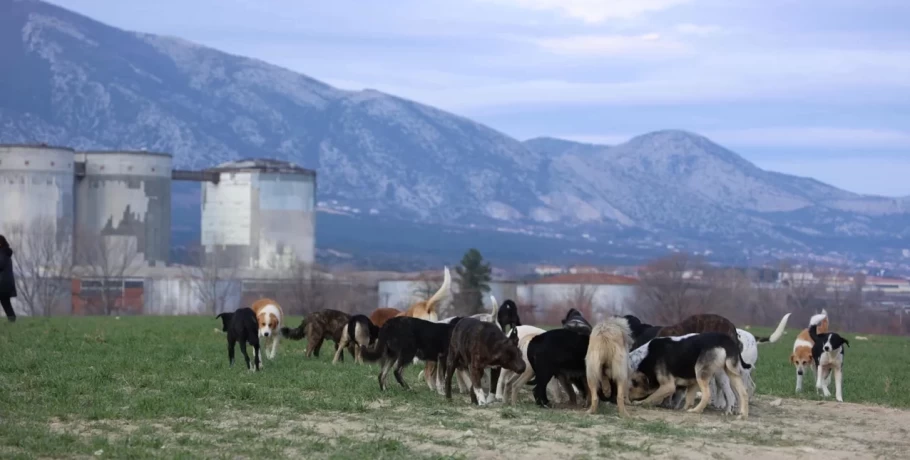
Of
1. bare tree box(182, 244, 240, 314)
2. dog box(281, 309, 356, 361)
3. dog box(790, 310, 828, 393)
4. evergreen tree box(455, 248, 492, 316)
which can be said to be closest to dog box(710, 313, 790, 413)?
dog box(790, 310, 828, 393)

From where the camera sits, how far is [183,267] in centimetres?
8500

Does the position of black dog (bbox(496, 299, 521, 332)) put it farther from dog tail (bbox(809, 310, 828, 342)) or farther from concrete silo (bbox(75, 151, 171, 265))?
concrete silo (bbox(75, 151, 171, 265))

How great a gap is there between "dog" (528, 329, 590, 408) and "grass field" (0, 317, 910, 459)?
0.34 metres

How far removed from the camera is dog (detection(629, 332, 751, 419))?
51.0ft

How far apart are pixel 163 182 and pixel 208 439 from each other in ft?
232

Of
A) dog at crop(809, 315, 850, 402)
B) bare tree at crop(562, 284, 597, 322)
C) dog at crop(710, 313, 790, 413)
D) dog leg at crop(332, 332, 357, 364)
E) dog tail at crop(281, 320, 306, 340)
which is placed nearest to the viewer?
dog at crop(710, 313, 790, 413)

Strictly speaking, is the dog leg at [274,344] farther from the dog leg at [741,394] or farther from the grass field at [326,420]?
the dog leg at [741,394]

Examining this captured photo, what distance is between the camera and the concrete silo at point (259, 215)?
3292 inches

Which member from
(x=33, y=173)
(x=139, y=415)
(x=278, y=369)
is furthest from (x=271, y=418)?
(x=33, y=173)

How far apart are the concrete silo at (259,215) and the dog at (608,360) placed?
6910 centimetres

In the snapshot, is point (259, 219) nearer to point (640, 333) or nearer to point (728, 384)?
point (640, 333)

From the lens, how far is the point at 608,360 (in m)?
15.3

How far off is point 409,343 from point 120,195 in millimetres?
65748

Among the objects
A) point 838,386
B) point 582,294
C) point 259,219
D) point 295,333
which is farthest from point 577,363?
point 582,294
